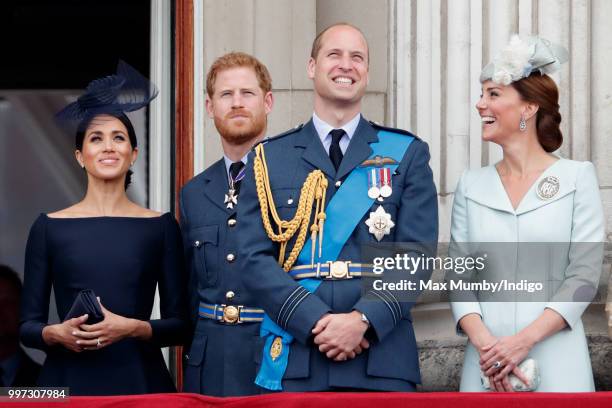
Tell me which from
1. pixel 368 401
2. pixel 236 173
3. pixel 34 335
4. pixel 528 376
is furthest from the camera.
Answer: pixel 236 173

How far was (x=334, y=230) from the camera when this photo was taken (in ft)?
14.2

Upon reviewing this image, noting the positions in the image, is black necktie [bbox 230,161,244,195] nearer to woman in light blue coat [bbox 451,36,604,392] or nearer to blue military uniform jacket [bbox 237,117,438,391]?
blue military uniform jacket [bbox 237,117,438,391]

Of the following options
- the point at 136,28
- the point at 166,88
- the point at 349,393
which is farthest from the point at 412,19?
the point at 136,28

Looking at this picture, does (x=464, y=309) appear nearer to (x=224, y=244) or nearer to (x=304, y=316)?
(x=304, y=316)

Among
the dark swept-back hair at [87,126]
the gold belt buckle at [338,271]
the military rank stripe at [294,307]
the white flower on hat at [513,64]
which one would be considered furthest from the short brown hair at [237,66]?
the military rank stripe at [294,307]

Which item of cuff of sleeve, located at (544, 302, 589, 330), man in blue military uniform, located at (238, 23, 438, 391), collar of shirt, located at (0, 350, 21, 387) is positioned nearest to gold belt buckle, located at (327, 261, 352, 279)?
man in blue military uniform, located at (238, 23, 438, 391)

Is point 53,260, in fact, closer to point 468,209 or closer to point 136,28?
point 468,209

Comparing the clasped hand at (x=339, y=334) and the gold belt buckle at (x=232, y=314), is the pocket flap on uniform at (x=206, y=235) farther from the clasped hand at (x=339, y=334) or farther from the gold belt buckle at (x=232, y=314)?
the clasped hand at (x=339, y=334)

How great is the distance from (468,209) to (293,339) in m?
0.74

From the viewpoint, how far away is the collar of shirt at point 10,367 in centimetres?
646

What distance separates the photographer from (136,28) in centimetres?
823

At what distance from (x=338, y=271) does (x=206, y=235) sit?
0.76 m

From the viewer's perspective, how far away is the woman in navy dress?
458cm

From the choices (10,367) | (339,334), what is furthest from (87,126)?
(10,367)
